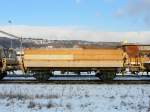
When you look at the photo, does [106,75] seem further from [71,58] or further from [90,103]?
[90,103]

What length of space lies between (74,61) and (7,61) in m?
5.33

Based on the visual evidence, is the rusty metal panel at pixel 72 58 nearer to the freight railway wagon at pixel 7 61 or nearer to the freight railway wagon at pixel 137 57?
the freight railway wagon at pixel 137 57

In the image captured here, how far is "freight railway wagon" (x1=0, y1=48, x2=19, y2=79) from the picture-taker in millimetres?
31073

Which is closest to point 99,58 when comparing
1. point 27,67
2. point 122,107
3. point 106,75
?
point 106,75

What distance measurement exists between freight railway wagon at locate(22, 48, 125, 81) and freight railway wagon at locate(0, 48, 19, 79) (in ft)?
4.36

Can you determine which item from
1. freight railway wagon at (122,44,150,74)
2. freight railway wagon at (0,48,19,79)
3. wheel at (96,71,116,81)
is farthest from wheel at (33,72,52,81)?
freight railway wagon at (122,44,150,74)

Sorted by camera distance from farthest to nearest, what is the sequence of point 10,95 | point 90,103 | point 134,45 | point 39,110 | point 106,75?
point 134,45, point 106,75, point 10,95, point 90,103, point 39,110

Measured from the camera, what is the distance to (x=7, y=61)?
104ft

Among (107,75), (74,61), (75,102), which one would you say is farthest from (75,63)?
(75,102)

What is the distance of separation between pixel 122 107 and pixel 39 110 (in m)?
3.26

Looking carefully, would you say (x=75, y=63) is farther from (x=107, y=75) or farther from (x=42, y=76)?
(x=42, y=76)

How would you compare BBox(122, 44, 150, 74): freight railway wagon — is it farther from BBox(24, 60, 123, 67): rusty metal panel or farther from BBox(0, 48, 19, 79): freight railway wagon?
BBox(0, 48, 19, 79): freight railway wagon

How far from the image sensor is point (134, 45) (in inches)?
1325

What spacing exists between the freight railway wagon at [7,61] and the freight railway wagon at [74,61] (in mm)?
1328
